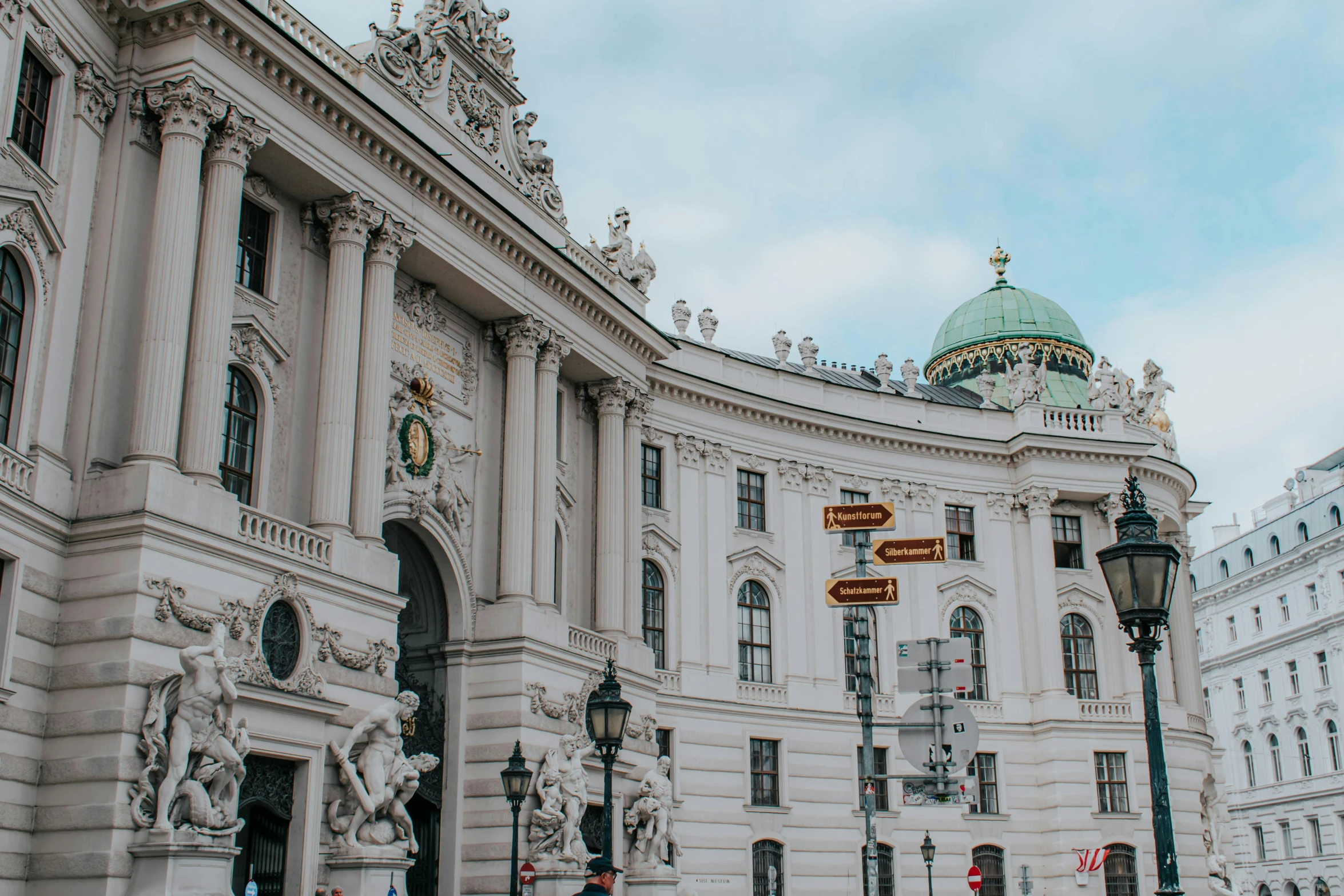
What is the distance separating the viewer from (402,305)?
29.8m

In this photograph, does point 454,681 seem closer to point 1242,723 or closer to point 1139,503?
point 1139,503

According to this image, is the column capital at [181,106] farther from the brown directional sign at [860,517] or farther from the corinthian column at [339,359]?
the brown directional sign at [860,517]

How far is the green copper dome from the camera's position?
52.8 metres

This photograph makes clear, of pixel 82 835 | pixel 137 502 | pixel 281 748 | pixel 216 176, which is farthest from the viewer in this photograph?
pixel 216 176

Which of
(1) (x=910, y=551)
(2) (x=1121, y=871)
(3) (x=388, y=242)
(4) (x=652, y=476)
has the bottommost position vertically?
(2) (x=1121, y=871)

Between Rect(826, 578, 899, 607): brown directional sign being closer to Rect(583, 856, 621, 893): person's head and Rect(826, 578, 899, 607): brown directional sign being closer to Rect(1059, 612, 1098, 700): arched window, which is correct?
Rect(583, 856, 621, 893): person's head

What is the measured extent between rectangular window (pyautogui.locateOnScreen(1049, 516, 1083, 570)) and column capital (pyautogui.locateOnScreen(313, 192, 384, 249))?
27551 mm

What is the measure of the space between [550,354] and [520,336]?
1.08 metres

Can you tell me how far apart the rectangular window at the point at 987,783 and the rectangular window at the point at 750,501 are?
9.95 metres

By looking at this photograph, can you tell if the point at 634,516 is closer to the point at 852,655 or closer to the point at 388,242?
the point at 852,655

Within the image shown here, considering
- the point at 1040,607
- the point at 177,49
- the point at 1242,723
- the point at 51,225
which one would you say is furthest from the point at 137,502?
the point at 1242,723

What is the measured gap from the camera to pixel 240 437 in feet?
81.9

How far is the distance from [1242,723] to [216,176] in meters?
66.8

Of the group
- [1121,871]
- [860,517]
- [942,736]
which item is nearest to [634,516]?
[860,517]
